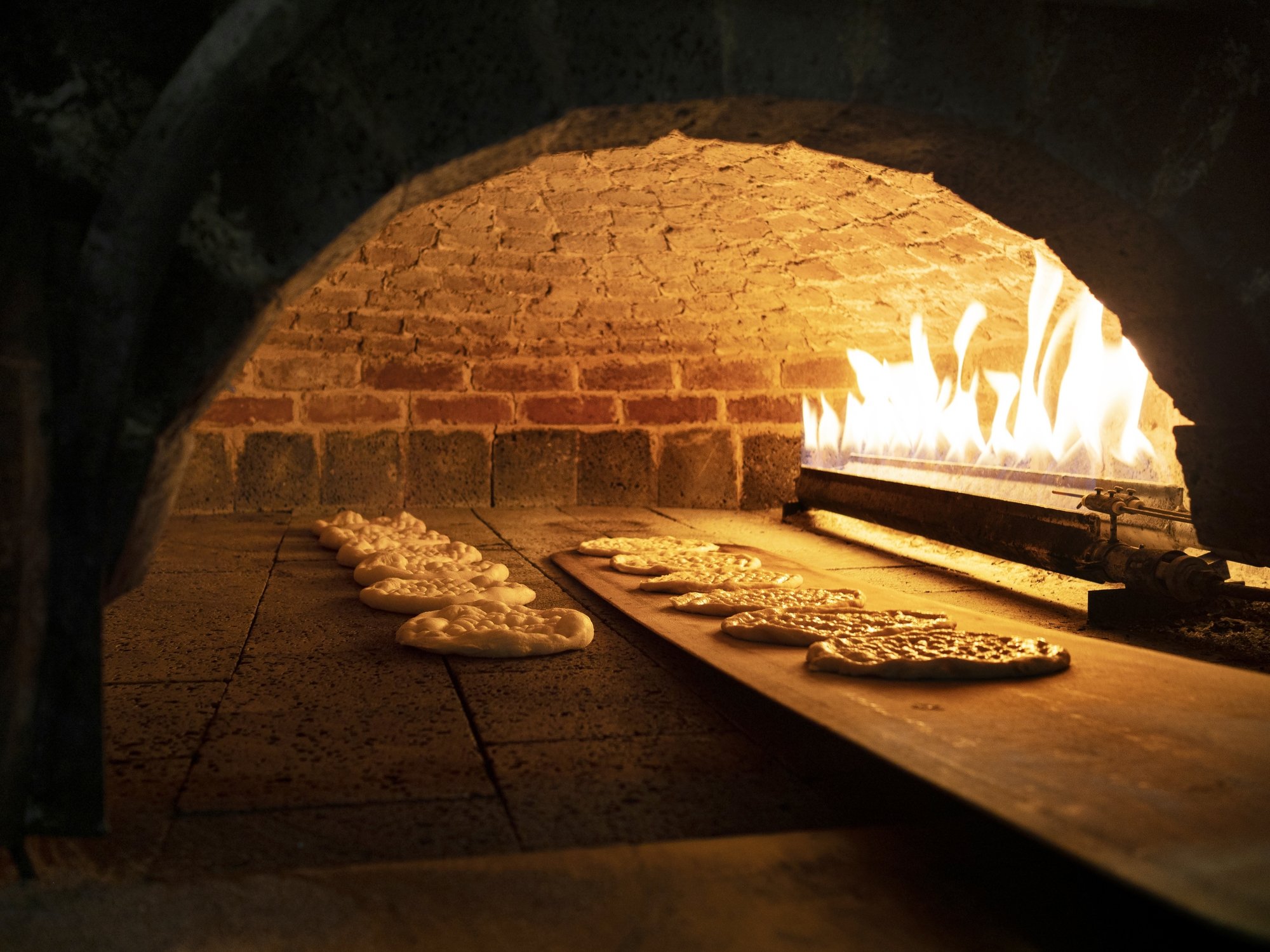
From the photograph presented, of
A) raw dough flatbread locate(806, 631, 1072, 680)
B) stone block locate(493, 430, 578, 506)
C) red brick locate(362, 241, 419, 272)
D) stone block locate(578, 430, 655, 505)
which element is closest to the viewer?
raw dough flatbread locate(806, 631, 1072, 680)

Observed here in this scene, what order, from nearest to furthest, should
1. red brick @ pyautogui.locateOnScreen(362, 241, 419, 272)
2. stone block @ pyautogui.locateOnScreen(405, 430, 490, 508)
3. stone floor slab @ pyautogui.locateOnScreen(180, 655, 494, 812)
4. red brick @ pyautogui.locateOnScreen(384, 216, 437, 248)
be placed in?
stone floor slab @ pyautogui.locateOnScreen(180, 655, 494, 812), red brick @ pyautogui.locateOnScreen(384, 216, 437, 248), red brick @ pyautogui.locateOnScreen(362, 241, 419, 272), stone block @ pyautogui.locateOnScreen(405, 430, 490, 508)

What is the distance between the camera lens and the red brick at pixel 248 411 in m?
5.21

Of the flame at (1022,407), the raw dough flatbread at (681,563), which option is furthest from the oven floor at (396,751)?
the flame at (1022,407)

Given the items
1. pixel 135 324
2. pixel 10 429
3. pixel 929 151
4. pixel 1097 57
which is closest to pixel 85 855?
pixel 10 429

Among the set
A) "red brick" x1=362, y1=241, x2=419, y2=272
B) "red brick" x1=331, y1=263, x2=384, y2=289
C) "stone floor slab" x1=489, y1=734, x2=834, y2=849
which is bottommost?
"stone floor slab" x1=489, y1=734, x2=834, y2=849

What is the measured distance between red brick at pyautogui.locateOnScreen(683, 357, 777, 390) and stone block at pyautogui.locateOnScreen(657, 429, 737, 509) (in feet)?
1.00

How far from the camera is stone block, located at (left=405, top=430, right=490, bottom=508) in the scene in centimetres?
561

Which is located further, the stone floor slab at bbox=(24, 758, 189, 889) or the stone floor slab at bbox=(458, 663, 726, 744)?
the stone floor slab at bbox=(458, 663, 726, 744)

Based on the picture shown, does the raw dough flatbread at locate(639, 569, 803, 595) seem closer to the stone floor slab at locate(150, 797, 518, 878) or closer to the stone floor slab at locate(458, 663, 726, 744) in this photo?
the stone floor slab at locate(458, 663, 726, 744)

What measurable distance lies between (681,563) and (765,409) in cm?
287

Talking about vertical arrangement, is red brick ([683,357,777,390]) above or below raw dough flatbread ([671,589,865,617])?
above

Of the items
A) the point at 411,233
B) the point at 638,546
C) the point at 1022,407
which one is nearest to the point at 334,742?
the point at 638,546

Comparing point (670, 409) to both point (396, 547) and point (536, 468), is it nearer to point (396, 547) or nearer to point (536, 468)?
point (536, 468)

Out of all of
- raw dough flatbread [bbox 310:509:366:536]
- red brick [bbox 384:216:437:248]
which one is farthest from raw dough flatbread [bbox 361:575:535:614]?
red brick [bbox 384:216:437:248]
